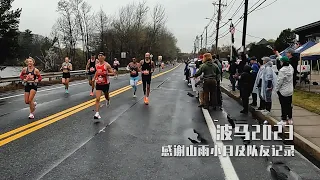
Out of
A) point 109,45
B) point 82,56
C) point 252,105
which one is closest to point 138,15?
point 109,45

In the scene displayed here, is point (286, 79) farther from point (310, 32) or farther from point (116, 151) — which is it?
point (310, 32)

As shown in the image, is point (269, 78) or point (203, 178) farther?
point (269, 78)

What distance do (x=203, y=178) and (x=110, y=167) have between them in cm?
148

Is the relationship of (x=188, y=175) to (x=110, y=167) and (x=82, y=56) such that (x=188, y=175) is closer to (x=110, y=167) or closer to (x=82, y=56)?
(x=110, y=167)

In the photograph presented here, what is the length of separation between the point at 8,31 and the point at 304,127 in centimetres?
3713

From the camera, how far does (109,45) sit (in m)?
68.4

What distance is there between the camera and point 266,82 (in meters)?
9.53

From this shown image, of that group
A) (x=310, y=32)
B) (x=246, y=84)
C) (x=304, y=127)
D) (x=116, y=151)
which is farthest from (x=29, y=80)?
(x=310, y=32)

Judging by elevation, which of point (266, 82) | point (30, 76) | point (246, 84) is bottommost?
point (246, 84)

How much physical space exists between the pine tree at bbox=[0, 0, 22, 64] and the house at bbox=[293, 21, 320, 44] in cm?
3219

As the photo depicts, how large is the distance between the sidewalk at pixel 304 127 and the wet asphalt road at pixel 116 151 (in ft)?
1.22

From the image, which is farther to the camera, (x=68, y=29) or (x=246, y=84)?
(x=68, y=29)

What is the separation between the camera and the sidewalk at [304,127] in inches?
246

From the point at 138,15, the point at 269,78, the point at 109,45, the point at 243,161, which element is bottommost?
the point at 243,161
